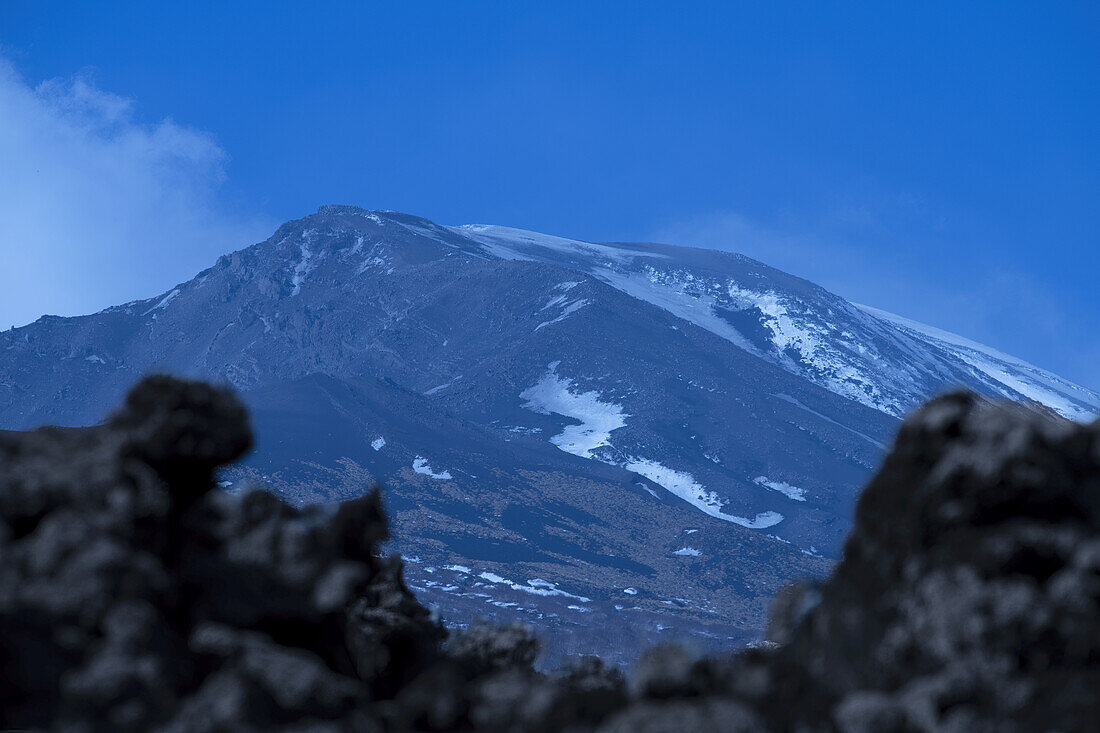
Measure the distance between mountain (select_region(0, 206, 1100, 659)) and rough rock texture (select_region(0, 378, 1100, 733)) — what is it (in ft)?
233

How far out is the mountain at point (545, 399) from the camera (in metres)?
103

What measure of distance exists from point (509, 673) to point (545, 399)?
144909 millimetres

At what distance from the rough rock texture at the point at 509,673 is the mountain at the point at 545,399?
2796 inches

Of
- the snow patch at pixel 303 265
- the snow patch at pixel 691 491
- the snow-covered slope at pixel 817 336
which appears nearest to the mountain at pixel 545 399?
the snow patch at pixel 691 491

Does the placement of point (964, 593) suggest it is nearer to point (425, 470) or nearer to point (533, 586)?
point (533, 586)

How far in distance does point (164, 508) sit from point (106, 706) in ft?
3.41

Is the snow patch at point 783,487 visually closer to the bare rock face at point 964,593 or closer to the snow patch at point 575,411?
the snow patch at point 575,411

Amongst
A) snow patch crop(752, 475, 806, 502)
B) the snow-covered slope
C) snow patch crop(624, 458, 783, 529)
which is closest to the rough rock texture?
snow patch crop(624, 458, 783, 529)

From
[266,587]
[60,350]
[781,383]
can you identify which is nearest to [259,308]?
[60,350]

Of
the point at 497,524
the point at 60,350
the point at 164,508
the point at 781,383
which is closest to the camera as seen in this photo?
the point at 164,508

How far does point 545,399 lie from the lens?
150 m

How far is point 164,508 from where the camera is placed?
563cm

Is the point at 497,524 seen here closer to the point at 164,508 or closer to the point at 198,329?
the point at 198,329

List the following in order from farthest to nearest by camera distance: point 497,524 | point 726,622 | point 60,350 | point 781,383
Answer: point 60,350 < point 781,383 < point 497,524 < point 726,622
